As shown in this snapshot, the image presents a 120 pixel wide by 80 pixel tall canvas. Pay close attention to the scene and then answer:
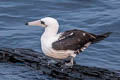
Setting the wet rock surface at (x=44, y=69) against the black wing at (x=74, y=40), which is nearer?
the wet rock surface at (x=44, y=69)

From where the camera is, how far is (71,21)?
14359 mm

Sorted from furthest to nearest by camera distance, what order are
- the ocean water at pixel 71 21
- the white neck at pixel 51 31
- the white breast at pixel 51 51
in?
the ocean water at pixel 71 21 < the white neck at pixel 51 31 < the white breast at pixel 51 51

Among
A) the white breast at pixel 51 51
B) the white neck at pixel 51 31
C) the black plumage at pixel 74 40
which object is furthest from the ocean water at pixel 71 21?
the white neck at pixel 51 31

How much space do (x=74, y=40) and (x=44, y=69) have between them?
0.95 metres

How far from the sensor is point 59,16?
14.9m

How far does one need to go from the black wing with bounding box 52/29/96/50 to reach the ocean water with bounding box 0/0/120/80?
1662mm

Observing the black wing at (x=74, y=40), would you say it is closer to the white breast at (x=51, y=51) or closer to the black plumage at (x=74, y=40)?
the black plumage at (x=74, y=40)

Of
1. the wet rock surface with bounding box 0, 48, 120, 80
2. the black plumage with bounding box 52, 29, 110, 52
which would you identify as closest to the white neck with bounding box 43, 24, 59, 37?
the black plumage with bounding box 52, 29, 110, 52

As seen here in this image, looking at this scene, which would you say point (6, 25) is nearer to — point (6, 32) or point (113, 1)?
point (6, 32)

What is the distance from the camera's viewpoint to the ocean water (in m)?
11.9

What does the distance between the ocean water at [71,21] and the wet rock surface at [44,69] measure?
5.66ft

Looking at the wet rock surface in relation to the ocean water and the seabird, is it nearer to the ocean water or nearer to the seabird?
the seabird

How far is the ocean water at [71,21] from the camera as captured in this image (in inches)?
467

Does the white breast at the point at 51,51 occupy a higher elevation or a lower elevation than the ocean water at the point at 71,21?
lower
